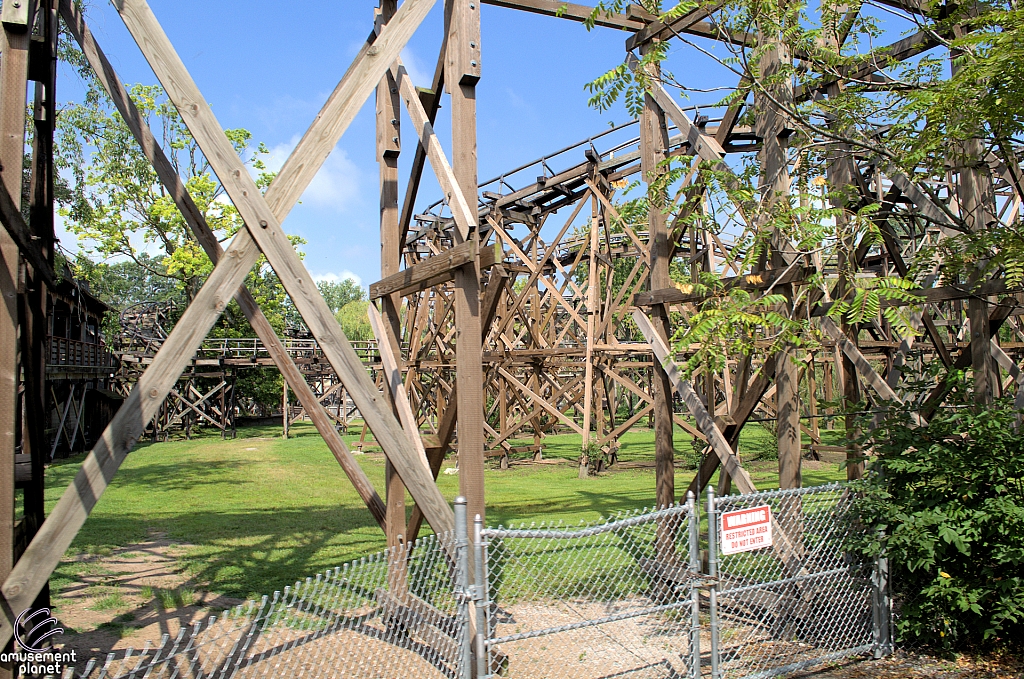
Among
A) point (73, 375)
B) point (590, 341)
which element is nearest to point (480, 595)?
point (590, 341)

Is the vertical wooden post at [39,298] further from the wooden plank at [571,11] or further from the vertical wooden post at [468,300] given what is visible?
the wooden plank at [571,11]

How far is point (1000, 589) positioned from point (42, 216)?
259 inches

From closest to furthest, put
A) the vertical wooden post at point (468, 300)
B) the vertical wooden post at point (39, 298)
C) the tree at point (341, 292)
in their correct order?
the vertical wooden post at point (39, 298)
the vertical wooden post at point (468, 300)
the tree at point (341, 292)

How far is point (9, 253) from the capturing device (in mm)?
3766

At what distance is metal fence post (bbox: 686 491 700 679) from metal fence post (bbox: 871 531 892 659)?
4.83ft

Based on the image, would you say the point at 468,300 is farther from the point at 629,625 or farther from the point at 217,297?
the point at 629,625

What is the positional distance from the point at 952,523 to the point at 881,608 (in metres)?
0.80

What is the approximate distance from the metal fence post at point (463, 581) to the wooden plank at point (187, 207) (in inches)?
56.3

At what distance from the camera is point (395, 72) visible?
5.60 meters

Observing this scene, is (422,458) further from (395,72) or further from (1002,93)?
(1002,93)

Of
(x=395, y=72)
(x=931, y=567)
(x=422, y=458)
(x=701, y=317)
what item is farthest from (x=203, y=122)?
(x=931, y=567)

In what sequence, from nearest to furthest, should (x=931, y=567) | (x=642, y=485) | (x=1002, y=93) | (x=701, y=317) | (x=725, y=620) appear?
1. (x=1002, y=93)
2. (x=701, y=317)
3. (x=931, y=567)
4. (x=725, y=620)
5. (x=642, y=485)

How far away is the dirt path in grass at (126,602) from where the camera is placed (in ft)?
17.0

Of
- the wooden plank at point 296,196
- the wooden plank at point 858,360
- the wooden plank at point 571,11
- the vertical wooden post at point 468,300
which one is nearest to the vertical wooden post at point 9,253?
the wooden plank at point 296,196
